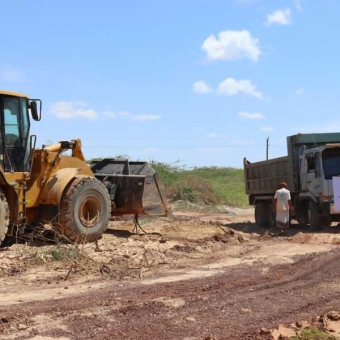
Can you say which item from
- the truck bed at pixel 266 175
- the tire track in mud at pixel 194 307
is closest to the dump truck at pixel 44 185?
the tire track in mud at pixel 194 307

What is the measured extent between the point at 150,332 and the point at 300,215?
11.6 metres

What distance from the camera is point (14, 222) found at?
424 inches

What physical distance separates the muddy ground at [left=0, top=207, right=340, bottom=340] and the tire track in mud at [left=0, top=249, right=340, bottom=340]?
11mm

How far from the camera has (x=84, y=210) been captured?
39.8ft

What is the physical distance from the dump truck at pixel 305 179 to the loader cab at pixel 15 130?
7.88 m

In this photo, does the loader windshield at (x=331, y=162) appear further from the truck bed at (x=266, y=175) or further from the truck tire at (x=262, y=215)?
the truck tire at (x=262, y=215)

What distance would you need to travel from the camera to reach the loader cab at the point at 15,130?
35.6 feet

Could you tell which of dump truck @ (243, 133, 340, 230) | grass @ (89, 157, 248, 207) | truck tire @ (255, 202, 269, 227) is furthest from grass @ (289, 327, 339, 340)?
grass @ (89, 157, 248, 207)

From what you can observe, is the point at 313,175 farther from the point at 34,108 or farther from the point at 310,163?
the point at 34,108

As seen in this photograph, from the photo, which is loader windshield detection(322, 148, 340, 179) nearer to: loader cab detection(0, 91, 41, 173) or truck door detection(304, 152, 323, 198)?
truck door detection(304, 152, 323, 198)

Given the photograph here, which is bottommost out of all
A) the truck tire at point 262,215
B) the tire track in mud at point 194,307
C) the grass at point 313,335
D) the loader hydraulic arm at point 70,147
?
the grass at point 313,335

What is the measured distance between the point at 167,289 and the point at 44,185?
4.87 m

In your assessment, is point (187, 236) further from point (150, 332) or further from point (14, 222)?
point (150, 332)

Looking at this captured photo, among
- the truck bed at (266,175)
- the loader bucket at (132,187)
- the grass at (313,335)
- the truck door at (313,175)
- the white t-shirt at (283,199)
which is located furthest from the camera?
the truck bed at (266,175)
